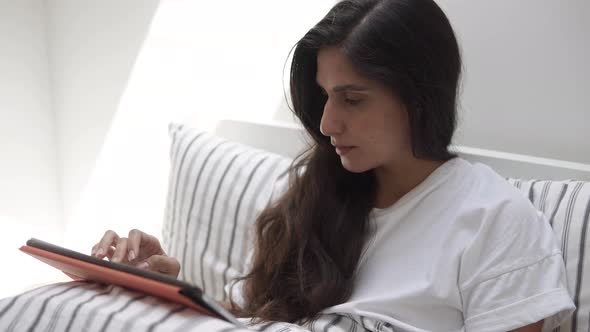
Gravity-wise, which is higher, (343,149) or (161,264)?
(343,149)

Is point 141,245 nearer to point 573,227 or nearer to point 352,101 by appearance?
point 352,101

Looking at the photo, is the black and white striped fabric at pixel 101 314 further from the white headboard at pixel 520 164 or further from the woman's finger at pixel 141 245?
the white headboard at pixel 520 164

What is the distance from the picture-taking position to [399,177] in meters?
1.22

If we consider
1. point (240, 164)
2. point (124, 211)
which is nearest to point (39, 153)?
point (124, 211)

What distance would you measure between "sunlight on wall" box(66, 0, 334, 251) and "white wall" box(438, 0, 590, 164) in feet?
1.53

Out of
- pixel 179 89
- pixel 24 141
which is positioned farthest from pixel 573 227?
pixel 24 141

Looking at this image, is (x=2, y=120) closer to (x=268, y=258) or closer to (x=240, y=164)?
(x=240, y=164)

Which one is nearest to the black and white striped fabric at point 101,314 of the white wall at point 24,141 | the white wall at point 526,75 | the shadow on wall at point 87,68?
the white wall at point 526,75

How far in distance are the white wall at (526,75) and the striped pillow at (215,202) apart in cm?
45

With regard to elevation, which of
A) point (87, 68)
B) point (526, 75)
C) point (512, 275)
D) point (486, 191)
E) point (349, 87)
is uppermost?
point (87, 68)

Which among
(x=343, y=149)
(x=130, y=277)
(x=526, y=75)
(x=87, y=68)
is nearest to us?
(x=130, y=277)

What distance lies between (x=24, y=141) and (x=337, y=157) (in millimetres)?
1495

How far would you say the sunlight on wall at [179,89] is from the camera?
195cm

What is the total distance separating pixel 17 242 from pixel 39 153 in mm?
323
